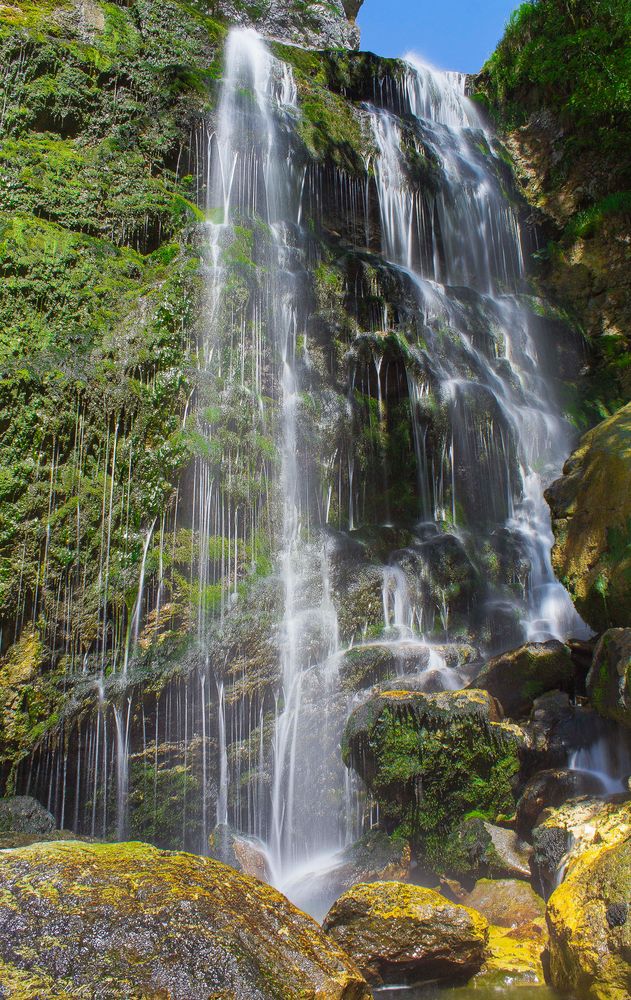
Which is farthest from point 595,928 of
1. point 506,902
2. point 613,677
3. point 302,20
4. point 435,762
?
point 302,20

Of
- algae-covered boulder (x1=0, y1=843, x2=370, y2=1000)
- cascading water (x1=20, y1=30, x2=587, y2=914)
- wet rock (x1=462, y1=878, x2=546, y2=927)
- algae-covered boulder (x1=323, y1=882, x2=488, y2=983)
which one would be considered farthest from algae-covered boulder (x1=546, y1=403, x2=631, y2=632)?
algae-covered boulder (x1=0, y1=843, x2=370, y2=1000)

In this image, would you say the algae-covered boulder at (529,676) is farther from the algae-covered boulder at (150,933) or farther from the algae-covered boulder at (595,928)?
the algae-covered boulder at (150,933)

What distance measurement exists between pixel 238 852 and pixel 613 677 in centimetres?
441

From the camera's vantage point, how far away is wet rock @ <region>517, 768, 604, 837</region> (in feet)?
19.9

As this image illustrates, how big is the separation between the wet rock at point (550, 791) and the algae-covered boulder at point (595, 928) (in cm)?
166

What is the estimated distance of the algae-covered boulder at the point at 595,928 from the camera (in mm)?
3705

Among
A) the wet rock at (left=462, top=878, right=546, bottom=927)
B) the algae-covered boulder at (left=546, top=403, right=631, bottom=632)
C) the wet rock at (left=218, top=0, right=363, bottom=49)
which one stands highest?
the wet rock at (left=218, top=0, right=363, bottom=49)

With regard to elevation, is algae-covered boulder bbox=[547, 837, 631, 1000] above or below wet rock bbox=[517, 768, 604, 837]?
below

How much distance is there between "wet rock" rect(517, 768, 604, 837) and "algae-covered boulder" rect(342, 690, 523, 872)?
0.57 feet

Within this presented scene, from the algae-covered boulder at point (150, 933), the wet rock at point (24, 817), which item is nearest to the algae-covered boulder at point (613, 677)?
the algae-covered boulder at point (150, 933)

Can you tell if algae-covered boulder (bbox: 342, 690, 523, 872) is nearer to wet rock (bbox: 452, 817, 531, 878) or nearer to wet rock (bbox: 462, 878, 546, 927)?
wet rock (bbox: 452, 817, 531, 878)

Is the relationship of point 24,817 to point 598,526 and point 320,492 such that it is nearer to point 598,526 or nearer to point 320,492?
point 320,492

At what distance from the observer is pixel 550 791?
6180 mm

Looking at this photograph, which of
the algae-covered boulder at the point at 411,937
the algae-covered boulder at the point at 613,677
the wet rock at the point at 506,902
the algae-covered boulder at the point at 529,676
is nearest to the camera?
the algae-covered boulder at the point at 411,937
